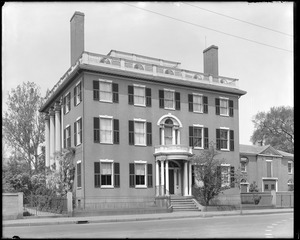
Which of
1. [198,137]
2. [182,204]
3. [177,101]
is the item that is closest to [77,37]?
[177,101]

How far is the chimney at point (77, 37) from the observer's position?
34.3 metres

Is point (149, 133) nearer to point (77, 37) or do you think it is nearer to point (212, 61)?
point (77, 37)

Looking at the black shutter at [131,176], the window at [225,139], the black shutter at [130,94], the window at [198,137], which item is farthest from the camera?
the window at [225,139]

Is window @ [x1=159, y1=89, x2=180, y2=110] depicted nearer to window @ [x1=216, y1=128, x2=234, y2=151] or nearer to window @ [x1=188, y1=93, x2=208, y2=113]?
window @ [x1=188, y1=93, x2=208, y2=113]

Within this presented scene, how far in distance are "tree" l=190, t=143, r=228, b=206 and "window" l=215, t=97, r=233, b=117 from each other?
619 cm

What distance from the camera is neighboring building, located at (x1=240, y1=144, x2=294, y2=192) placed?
46.6 meters

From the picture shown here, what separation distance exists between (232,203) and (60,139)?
16272 millimetres

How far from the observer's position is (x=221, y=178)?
3156cm

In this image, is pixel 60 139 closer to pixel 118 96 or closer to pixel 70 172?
pixel 70 172

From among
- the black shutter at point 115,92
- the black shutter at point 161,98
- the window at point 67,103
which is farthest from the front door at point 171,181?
the window at point 67,103

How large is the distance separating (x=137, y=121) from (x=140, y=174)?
4.06 metres

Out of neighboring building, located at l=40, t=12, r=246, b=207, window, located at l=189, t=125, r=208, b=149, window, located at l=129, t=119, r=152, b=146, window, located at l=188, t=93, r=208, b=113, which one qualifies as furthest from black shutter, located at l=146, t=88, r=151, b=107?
window, located at l=189, t=125, r=208, b=149

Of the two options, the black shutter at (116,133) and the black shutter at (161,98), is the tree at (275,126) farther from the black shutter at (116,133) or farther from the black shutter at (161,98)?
the black shutter at (116,133)

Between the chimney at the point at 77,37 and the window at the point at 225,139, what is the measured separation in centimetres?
1353
